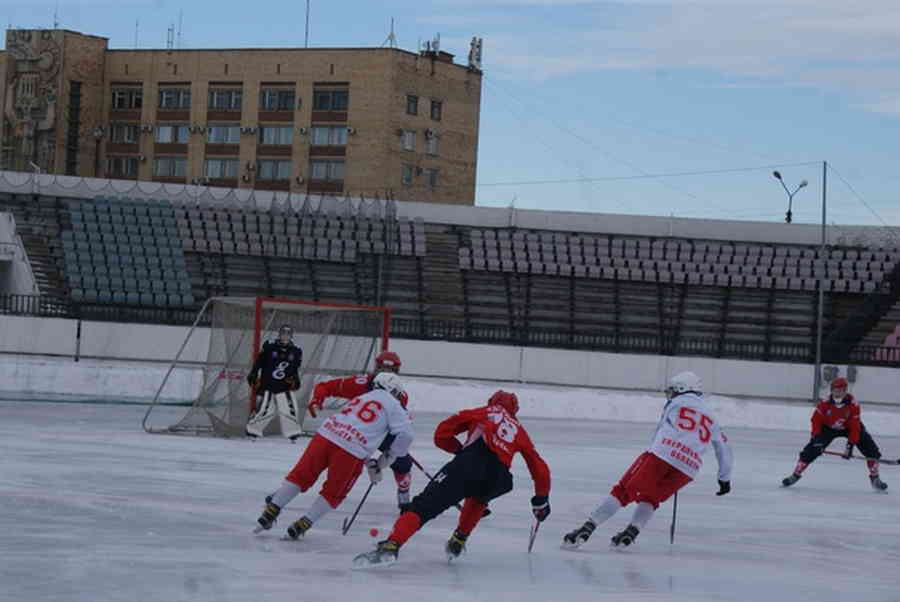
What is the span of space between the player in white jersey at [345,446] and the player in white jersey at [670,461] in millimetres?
1766

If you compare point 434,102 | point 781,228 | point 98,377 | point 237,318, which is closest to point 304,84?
point 434,102

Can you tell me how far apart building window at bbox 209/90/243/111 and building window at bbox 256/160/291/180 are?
9.17 feet

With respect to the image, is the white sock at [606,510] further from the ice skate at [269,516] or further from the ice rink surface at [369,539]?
the ice skate at [269,516]

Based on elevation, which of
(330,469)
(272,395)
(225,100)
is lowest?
(272,395)

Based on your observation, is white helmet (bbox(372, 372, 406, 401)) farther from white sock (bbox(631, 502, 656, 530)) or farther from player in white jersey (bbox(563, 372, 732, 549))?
white sock (bbox(631, 502, 656, 530))

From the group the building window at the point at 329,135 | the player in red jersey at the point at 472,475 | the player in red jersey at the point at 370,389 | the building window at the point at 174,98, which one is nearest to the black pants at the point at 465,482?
the player in red jersey at the point at 472,475

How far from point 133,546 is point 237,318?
13.0 m

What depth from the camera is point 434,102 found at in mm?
73875

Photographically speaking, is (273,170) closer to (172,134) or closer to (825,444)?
(172,134)

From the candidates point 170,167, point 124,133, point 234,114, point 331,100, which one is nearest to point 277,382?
point 331,100

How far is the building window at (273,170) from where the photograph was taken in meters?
72.4

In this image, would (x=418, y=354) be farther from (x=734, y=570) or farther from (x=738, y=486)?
(x=734, y=570)

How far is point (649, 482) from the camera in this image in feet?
40.0

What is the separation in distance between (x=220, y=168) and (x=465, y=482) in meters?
63.9
